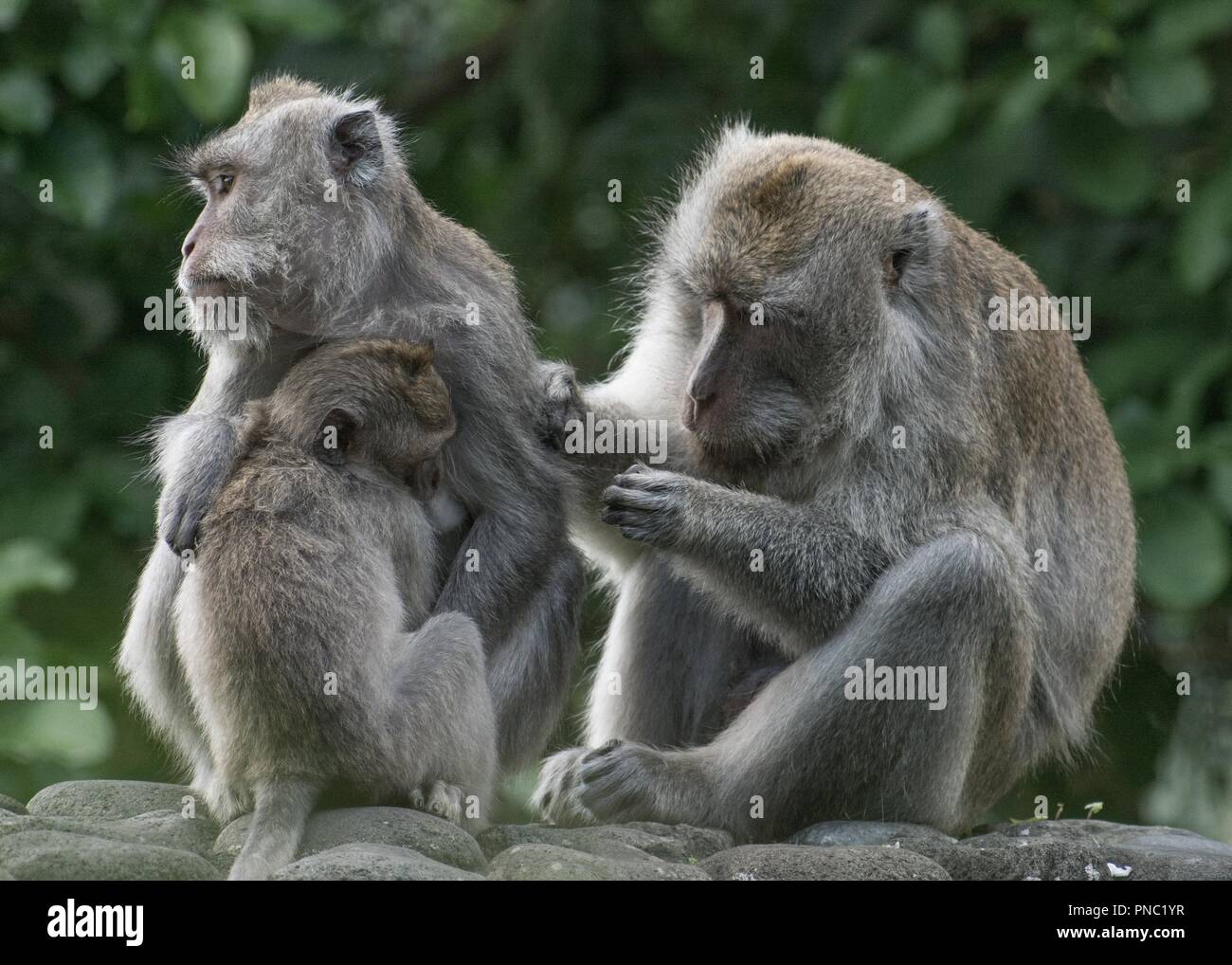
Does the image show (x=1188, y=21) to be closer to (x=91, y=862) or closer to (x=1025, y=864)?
(x=1025, y=864)

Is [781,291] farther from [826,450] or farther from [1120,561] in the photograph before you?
[1120,561]

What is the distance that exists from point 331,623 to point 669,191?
184 inches

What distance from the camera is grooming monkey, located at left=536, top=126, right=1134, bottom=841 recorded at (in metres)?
7.50

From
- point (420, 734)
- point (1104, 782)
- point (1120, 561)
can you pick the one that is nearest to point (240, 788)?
point (420, 734)

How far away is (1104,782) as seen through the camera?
12.4m

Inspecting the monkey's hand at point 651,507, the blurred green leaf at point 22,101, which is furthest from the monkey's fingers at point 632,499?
the blurred green leaf at point 22,101

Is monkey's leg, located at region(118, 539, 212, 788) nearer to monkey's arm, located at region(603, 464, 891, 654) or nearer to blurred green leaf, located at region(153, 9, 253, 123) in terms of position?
monkey's arm, located at region(603, 464, 891, 654)

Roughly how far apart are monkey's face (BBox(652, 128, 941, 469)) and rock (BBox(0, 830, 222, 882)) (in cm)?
289

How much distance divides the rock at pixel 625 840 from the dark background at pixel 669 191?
3021mm

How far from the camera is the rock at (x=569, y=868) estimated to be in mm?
6203

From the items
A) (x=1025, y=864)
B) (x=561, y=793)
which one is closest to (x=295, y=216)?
(x=561, y=793)

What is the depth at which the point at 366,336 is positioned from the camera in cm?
753

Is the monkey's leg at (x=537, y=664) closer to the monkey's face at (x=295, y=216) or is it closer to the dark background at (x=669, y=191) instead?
the monkey's face at (x=295, y=216)

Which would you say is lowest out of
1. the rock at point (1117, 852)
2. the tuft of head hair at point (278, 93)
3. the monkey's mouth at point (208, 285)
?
the rock at point (1117, 852)
